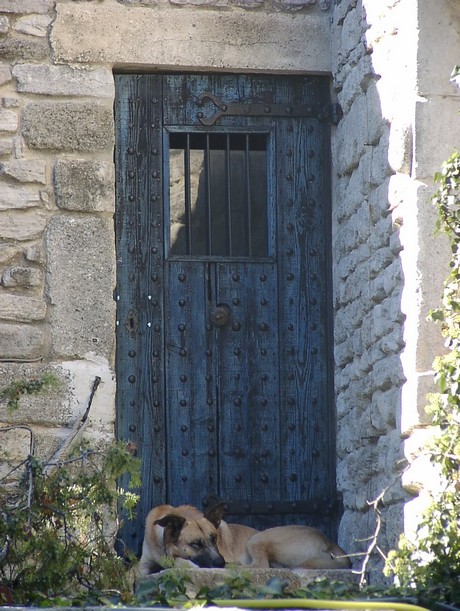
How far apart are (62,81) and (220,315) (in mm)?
1393

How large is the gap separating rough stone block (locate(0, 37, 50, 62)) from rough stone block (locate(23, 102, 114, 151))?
0.77 feet

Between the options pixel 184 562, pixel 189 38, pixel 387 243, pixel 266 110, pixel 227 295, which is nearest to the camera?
pixel 387 243

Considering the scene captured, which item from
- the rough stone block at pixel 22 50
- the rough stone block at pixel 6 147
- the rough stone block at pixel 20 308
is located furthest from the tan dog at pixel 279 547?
the rough stone block at pixel 22 50

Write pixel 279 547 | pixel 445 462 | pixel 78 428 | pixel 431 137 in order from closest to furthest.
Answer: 1. pixel 445 462
2. pixel 431 137
3. pixel 78 428
4. pixel 279 547

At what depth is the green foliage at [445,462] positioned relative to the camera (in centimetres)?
412

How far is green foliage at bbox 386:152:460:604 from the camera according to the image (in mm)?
4121

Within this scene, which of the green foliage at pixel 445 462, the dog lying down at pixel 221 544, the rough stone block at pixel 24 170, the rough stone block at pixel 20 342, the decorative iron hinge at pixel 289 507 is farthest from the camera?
the decorative iron hinge at pixel 289 507

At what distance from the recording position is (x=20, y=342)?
5.47 meters

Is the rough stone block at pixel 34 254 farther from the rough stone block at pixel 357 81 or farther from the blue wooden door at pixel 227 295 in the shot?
the rough stone block at pixel 357 81

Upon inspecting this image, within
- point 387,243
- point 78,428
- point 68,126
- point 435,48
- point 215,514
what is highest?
point 435,48

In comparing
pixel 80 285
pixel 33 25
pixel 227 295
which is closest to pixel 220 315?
pixel 227 295

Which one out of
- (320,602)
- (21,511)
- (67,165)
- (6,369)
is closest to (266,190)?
Result: (67,165)

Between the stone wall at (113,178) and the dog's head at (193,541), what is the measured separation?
1.93 ft

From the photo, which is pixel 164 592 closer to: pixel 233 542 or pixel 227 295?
pixel 233 542
